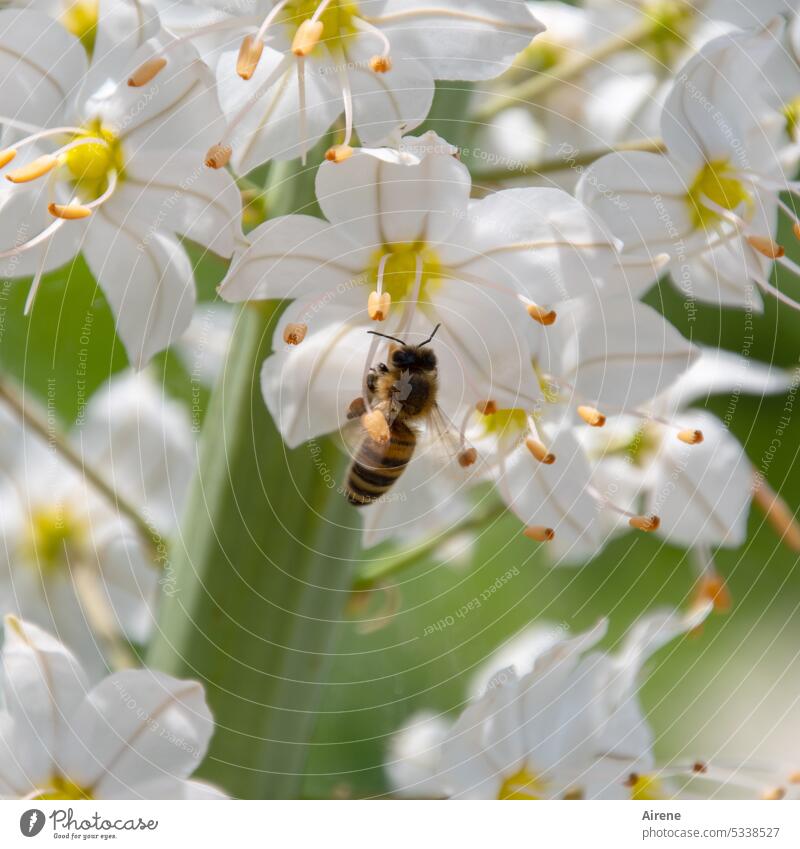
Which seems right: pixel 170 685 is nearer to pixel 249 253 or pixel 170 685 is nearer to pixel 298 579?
pixel 298 579

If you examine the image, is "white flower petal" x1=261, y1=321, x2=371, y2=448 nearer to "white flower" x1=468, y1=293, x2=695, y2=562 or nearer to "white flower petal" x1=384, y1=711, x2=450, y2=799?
"white flower" x1=468, y1=293, x2=695, y2=562

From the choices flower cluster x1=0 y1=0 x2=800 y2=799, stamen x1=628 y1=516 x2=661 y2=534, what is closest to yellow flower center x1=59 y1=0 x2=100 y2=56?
flower cluster x1=0 y1=0 x2=800 y2=799

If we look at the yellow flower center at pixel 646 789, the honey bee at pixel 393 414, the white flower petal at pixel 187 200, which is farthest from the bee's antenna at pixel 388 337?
the yellow flower center at pixel 646 789

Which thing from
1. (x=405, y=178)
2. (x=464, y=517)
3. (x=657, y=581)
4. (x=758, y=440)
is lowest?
(x=657, y=581)

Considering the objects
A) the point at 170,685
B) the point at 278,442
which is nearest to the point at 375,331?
the point at 278,442

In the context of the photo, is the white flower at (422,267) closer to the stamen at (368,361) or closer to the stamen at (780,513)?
the stamen at (368,361)
